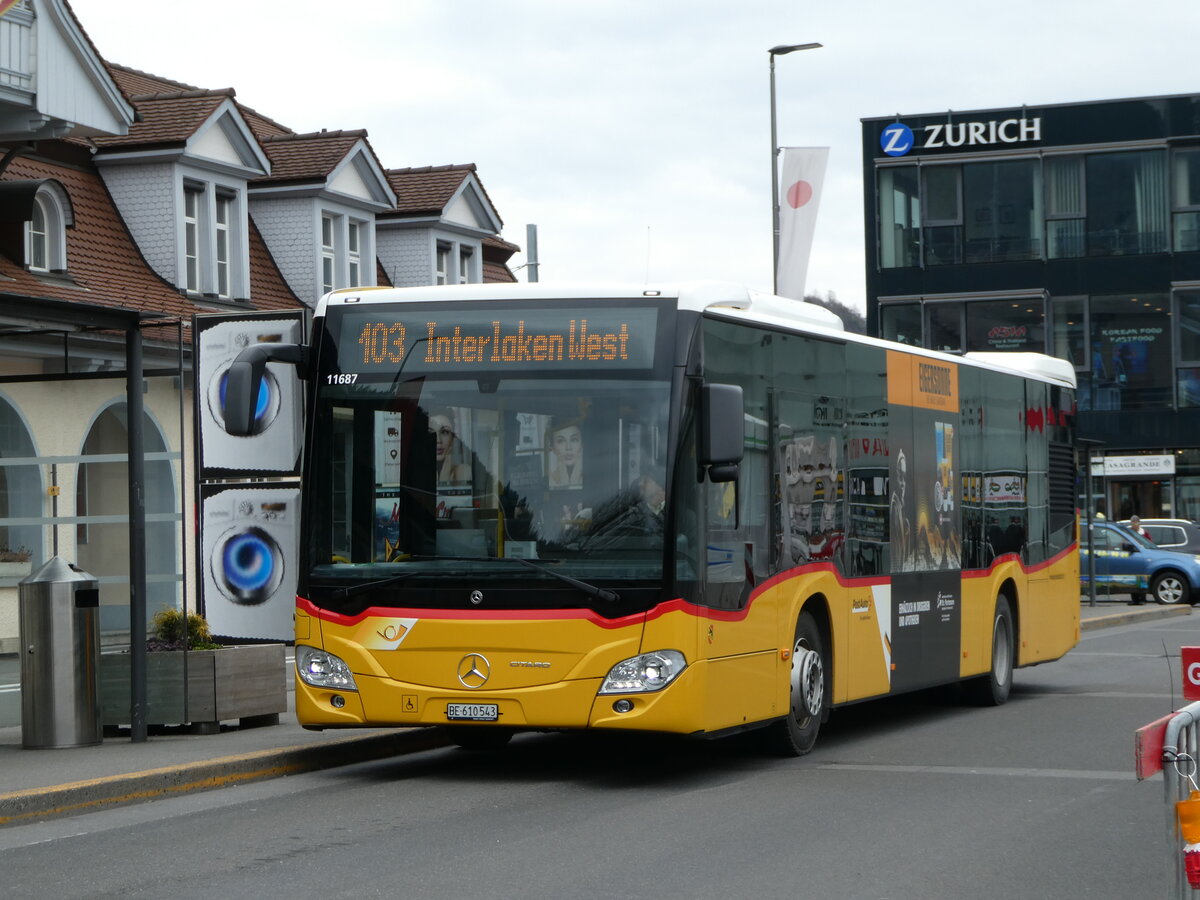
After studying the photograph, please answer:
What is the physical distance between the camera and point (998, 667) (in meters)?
16.7

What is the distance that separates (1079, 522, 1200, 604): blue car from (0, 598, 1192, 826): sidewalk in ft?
84.8

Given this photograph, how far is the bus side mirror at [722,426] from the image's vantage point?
10688 mm

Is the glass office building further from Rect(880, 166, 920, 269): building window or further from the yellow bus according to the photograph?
the yellow bus

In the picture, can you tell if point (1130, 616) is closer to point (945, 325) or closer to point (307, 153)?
point (307, 153)

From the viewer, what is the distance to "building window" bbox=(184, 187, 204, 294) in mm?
27328

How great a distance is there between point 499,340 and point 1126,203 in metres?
42.6

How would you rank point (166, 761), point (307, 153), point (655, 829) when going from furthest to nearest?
point (307, 153), point (166, 761), point (655, 829)

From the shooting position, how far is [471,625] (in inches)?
427

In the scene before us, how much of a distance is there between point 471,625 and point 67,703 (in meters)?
3.44

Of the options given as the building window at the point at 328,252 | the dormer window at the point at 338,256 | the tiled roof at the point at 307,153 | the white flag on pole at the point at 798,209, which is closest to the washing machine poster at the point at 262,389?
the white flag on pole at the point at 798,209

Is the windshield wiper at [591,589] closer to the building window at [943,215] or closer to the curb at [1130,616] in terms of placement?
the curb at [1130,616]

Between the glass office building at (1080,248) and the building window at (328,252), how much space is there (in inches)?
948

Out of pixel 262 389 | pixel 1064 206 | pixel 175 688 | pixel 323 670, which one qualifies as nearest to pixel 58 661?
pixel 175 688

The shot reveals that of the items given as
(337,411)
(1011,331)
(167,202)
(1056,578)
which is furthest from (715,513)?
(1011,331)
